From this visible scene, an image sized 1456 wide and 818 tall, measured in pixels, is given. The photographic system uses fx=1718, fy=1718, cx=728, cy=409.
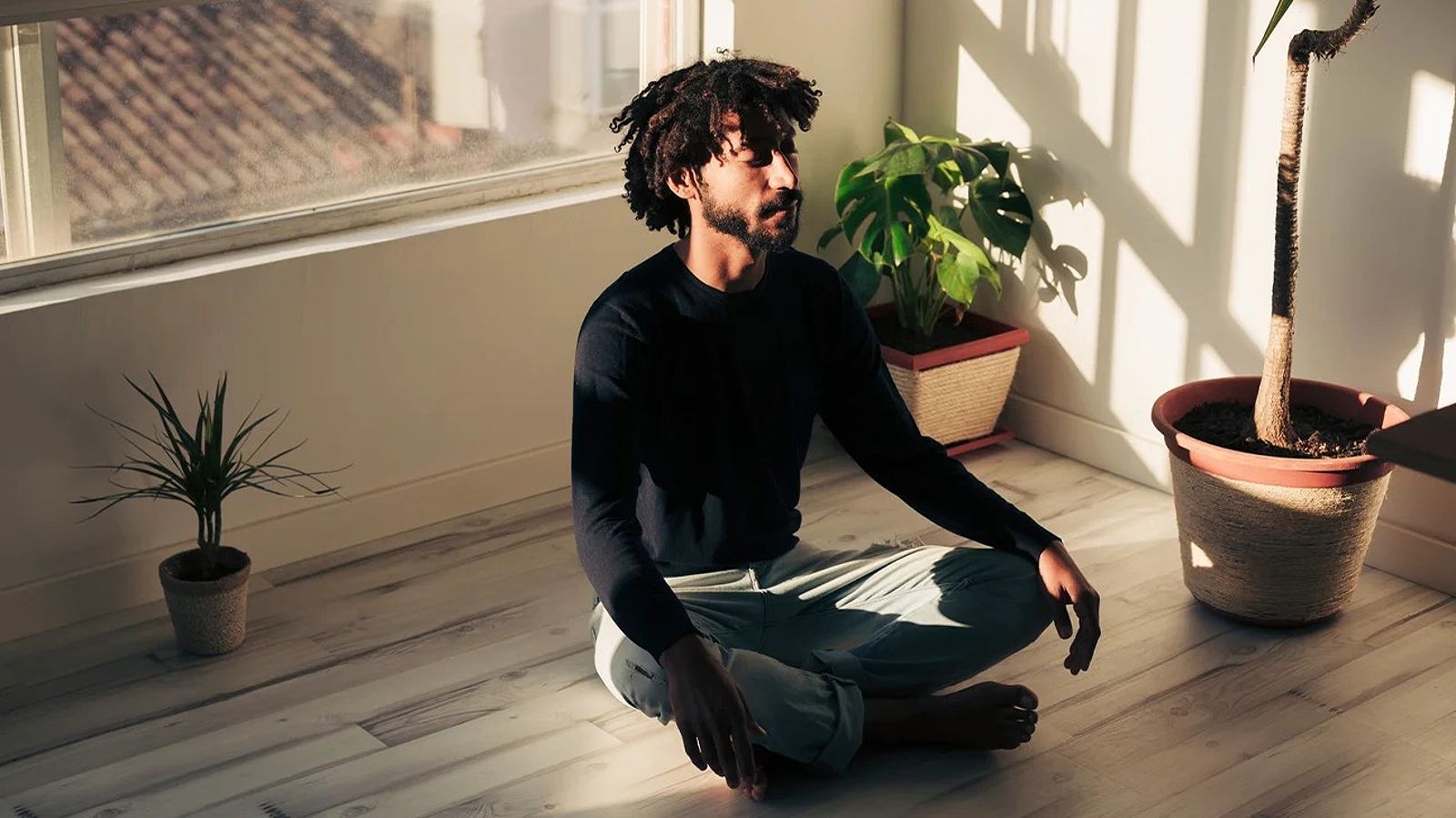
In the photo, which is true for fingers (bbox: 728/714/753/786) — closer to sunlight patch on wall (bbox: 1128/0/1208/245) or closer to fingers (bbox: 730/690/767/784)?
fingers (bbox: 730/690/767/784)

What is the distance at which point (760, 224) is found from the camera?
241 cm

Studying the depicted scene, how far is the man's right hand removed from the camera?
214cm

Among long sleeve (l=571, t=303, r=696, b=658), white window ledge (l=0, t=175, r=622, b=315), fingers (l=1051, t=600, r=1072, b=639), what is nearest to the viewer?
long sleeve (l=571, t=303, r=696, b=658)

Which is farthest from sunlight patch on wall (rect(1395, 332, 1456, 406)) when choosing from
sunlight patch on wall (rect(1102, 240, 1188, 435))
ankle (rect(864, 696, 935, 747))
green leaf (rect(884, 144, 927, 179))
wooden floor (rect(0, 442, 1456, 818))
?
ankle (rect(864, 696, 935, 747))

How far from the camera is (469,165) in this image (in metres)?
3.43

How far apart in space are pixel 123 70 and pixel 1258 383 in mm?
2090

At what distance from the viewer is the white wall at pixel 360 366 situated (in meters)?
2.95

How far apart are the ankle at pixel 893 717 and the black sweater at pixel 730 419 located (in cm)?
27

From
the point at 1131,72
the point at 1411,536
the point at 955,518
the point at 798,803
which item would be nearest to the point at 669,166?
the point at 955,518

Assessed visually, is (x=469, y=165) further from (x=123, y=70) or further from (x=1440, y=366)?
(x=1440, y=366)

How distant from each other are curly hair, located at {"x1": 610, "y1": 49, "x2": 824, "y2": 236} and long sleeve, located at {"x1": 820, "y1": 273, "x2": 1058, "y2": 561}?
0.30 meters

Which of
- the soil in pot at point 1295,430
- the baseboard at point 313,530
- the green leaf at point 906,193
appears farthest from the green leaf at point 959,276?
the baseboard at point 313,530

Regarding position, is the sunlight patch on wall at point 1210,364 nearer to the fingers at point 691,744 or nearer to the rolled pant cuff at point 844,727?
the rolled pant cuff at point 844,727

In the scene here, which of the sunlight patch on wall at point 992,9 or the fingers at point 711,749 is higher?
the sunlight patch on wall at point 992,9
